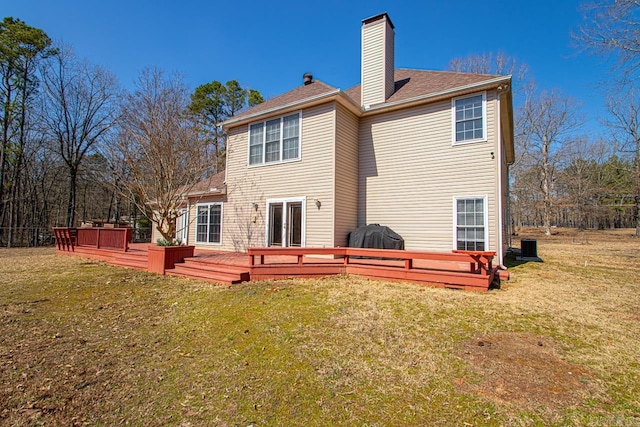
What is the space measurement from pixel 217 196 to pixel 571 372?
1200 cm

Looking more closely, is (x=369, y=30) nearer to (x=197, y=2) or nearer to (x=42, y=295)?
(x=197, y=2)

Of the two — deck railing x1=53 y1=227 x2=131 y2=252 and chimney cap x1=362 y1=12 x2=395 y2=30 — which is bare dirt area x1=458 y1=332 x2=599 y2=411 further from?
deck railing x1=53 y1=227 x2=131 y2=252

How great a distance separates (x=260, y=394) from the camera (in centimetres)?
297

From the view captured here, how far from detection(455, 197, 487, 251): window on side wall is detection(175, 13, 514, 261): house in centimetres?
3

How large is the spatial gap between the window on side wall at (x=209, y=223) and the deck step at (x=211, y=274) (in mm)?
3856

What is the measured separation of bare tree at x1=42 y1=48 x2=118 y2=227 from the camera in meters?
19.9

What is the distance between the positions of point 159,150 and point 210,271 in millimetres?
4891

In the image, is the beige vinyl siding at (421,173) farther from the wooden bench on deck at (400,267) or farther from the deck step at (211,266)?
the deck step at (211,266)

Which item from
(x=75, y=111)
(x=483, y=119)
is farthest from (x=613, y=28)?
(x=75, y=111)

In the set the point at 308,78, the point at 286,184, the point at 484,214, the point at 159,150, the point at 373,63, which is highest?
the point at 308,78

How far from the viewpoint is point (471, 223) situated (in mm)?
8727

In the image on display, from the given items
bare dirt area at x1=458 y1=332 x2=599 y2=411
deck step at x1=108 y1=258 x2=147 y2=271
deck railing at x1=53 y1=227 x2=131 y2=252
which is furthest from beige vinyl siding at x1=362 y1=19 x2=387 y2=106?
deck railing at x1=53 y1=227 x2=131 y2=252

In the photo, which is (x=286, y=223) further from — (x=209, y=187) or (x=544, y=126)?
(x=544, y=126)

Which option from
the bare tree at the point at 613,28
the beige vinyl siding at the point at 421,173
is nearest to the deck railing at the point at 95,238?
the beige vinyl siding at the point at 421,173
